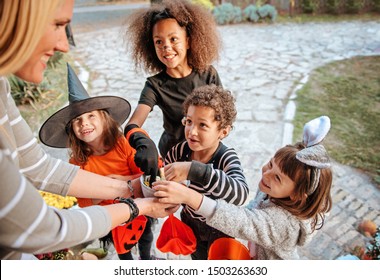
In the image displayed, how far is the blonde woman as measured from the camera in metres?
0.79

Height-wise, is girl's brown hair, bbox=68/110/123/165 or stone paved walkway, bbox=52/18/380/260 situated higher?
girl's brown hair, bbox=68/110/123/165

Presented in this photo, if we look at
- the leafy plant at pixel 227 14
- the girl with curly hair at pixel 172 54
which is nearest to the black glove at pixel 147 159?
the girl with curly hair at pixel 172 54

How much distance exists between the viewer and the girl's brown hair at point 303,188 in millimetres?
1238

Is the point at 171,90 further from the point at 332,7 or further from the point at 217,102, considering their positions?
the point at 332,7

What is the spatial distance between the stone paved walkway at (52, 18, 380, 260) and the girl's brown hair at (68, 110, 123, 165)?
34.6 inches

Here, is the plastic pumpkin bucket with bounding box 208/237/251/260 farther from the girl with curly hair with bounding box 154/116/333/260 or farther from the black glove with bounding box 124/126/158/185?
the black glove with bounding box 124/126/158/185

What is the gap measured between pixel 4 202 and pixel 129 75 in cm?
476

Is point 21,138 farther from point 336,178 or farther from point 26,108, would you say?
point 26,108

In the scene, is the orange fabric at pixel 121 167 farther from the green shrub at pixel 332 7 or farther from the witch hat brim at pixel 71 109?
the green shrub at pixel 332 7

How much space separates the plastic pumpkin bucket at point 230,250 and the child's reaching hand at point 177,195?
0.72ft

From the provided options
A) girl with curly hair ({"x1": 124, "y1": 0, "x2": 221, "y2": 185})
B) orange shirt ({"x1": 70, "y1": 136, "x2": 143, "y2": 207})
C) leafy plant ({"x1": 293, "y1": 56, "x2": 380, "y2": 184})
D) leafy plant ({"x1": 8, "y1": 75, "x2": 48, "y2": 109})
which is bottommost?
leafy plant ({"x1": 293, "y1": 56, "x2": 380, "y2": 184})

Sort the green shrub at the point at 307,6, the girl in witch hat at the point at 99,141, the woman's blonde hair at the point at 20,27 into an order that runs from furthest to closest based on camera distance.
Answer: the green shrub at the point at 307,6, the girl in witch hat at the point at 99,141, the woman's blonde hair at the point at 20,27

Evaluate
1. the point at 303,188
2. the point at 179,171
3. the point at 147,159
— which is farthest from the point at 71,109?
the point at 303,188

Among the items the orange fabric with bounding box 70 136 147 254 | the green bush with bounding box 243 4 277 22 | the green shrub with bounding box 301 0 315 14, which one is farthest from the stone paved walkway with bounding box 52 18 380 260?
the green shrub with bounding box 301 0 315 14
